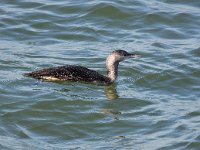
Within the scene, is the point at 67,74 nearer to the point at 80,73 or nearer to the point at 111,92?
the point at 80,73

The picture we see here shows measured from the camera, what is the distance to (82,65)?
17828mm

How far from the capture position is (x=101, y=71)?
17.8m

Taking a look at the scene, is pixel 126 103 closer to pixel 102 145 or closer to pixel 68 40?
pixel 102 145

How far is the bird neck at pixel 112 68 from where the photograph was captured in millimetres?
16938

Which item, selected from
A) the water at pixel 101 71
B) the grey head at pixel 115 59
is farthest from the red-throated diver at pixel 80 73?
the water at pixel 101 71

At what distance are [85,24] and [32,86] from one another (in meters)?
4.86

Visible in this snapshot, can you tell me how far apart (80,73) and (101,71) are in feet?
5.02

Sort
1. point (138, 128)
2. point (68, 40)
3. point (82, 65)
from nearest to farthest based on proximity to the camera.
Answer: point (138, 128)
point (82, 65)
point (68, 40)

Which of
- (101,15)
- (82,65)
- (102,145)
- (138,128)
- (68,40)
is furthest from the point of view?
(101,15)

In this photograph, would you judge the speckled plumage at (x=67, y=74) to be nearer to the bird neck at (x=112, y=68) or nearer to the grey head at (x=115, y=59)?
the bird neck at (x=112, y=68)

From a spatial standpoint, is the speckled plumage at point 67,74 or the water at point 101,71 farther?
the speckled plumage at point 67,74

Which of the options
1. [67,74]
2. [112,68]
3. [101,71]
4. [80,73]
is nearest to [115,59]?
[112,68]

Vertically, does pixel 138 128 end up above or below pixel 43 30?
below

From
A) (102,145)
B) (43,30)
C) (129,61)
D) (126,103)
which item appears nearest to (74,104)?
(126,103)
